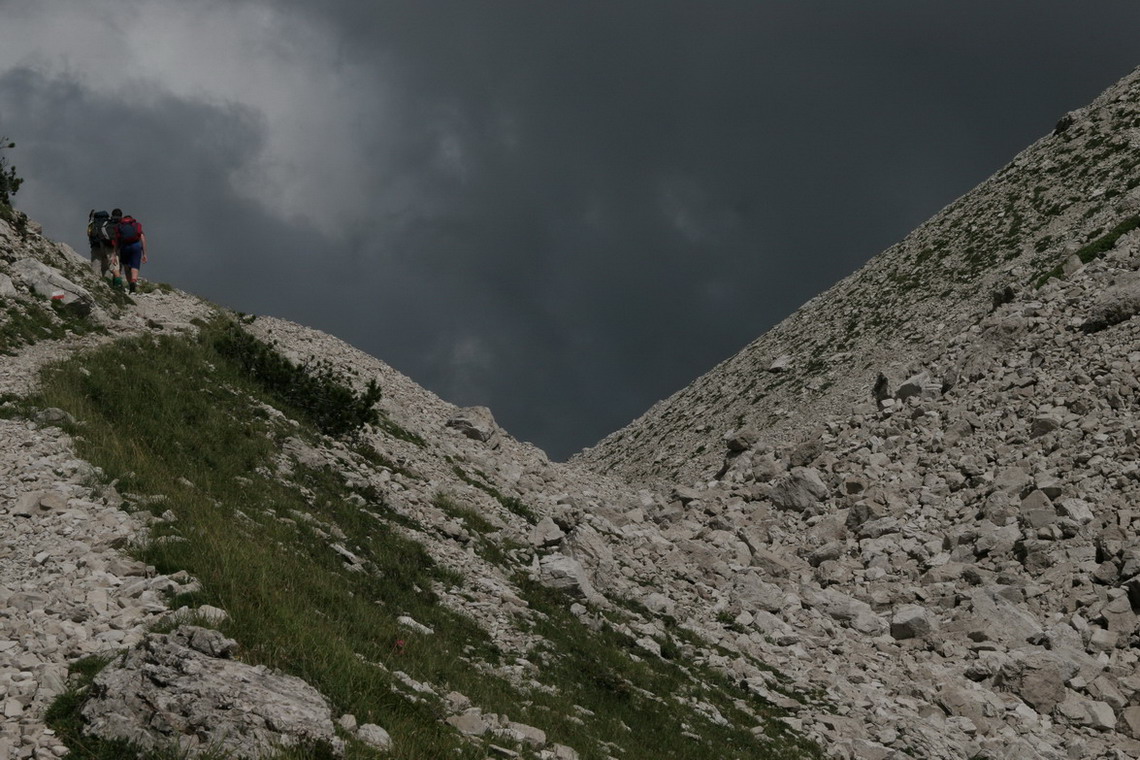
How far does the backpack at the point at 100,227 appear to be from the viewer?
2981 centimetres

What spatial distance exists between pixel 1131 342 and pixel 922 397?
817 centimetres

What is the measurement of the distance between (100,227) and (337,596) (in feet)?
73.0

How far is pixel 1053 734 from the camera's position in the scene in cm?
2145

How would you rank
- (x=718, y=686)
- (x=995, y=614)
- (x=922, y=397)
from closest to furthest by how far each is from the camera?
(x=718, y=686) < (x=995, y=614) < (x=922, y=397)

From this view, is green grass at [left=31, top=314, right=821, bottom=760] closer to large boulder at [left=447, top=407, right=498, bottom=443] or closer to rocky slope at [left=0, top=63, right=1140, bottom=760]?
rocky slope at [left=0, top=63, right=1140, bottom=760]

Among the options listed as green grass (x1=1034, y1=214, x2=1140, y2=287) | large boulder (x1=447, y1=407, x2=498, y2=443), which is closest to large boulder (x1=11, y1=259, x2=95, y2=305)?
large boulder (x1=447, y1=407, x2=498, y2=443)

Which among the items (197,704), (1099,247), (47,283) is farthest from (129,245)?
(1099,247)

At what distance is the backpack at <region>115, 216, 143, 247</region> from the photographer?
2970 centimetres

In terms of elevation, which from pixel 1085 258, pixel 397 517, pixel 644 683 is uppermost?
pixel 1085 258

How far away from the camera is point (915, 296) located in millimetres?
54750

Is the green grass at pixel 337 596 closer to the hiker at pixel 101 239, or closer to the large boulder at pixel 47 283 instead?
the large boulder at pixel 47 283

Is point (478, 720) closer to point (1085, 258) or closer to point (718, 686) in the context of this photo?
point (718, 686)

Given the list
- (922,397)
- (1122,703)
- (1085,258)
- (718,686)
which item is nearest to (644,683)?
(718,686)

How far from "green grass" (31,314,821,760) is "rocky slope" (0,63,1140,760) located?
0.71 feet
